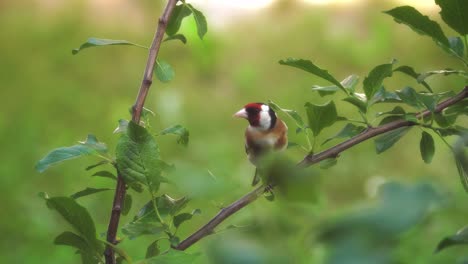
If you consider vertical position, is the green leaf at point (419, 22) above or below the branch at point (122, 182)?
above

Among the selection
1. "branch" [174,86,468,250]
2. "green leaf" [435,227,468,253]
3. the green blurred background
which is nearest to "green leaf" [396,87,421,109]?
"branch" [174,86,468,250]

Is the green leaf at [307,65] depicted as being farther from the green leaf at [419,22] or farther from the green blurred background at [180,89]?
the green blurred background at [180,89]

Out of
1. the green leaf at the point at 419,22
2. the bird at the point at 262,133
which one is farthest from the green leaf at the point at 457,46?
the bird at the point at 262,133

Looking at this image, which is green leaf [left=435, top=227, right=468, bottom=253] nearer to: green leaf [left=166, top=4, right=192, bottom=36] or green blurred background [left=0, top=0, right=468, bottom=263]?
green leaf [left=166, top=4, right=192, bottom=36]

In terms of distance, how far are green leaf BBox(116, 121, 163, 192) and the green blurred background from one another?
3.33ft

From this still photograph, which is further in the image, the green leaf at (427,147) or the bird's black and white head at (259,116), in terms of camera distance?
the bird's black and white head at (259,116)

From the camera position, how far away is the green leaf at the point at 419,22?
39 cm

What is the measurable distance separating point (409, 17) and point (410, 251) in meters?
1.01

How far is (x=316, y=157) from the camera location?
38 cm

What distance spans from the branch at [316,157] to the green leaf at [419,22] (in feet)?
0.12

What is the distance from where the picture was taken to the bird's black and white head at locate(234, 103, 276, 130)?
60cm

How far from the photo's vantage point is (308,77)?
219 centimetres

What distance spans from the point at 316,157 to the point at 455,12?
0.40 ft

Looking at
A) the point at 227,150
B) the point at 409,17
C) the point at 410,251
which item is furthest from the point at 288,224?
the point at 227,150
